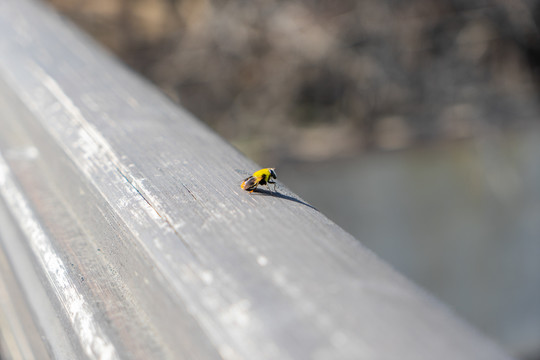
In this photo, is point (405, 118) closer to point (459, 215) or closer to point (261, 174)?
point (459, 215)

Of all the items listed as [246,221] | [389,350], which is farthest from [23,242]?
[389,350]

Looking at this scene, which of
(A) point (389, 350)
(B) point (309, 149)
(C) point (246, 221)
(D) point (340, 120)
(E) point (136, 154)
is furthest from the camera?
(D) point (340, 120)

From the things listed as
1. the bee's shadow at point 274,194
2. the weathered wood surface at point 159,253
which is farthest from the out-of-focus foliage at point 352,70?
the bee's shadow at point 274,194

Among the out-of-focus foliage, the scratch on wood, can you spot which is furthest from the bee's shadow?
the out-of-focus foliage

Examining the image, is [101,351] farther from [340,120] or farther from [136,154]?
[340,120]

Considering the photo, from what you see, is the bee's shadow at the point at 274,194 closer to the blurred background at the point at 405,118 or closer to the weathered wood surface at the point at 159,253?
the weathered wood surface at the point at 159,253

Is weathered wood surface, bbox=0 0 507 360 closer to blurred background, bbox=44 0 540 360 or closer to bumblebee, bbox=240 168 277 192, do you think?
bumblebee, bbox=240 168 277 192

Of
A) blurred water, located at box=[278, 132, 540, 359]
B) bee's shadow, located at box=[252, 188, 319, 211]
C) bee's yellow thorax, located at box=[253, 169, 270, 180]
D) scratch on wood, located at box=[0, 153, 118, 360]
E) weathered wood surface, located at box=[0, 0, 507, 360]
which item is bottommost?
scratch on wood, located at box=[0, 153, 118, 360]
